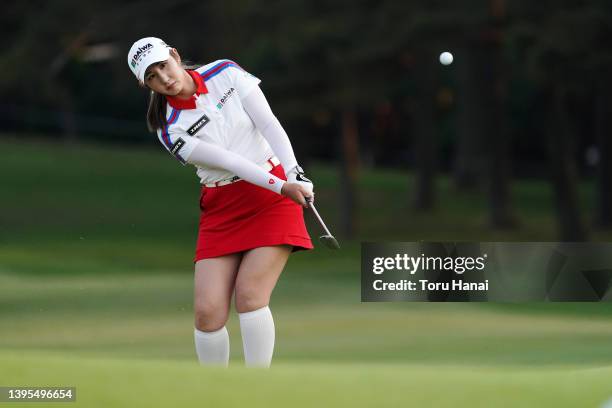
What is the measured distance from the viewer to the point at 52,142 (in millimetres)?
49656

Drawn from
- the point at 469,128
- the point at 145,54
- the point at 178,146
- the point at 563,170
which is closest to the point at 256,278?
the point at 178,146

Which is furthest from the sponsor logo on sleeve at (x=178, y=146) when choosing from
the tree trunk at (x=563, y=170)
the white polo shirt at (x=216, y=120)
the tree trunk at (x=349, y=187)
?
the tree trunk at (x=349, y=187)

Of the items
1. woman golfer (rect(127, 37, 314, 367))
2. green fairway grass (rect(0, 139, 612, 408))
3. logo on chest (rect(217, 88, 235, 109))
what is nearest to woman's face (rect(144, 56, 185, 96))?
woman golfer (rect(127, 37, 314, 367))

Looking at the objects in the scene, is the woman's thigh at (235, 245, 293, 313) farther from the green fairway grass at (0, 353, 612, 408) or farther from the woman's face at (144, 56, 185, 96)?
the woman's face at (144, 56, 185, 96)

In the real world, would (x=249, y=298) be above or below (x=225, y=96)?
below

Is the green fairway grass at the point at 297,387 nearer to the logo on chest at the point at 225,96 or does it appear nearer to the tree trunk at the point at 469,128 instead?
the logo on chest at the point at 225,96

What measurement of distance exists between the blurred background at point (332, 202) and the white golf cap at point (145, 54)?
1.40 meters

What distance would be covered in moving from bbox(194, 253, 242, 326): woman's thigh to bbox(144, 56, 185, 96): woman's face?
2.87 ft

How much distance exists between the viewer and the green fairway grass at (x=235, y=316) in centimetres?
567

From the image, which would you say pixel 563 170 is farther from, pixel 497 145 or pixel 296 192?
pixel 296 192

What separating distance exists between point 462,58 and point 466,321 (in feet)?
64.0

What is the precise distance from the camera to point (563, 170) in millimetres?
25922

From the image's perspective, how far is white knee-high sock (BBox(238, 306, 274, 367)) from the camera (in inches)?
265

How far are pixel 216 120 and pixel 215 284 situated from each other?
0.81 metres
